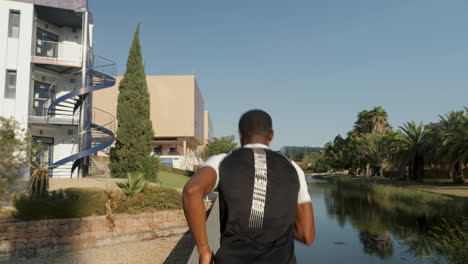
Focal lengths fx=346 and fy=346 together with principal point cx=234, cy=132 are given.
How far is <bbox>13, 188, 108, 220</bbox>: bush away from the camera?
1050cm

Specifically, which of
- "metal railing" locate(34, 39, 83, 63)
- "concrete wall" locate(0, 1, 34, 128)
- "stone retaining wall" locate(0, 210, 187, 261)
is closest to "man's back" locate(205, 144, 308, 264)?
"stone retaining wall" locate(0, 210, 187, 261)

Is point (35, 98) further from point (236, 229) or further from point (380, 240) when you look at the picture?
point (236, 229)

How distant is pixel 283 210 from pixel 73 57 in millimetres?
22252

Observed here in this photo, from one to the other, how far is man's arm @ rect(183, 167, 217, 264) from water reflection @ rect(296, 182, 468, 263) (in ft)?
28.6

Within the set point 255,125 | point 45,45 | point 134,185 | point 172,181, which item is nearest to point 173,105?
point 172,181

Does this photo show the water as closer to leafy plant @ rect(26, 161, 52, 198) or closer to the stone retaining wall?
the stone retaining wall

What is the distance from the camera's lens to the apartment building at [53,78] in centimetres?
1870

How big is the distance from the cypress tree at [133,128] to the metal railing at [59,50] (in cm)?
317

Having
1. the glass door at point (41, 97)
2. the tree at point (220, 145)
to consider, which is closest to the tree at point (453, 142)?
the tree at point (220, 145)

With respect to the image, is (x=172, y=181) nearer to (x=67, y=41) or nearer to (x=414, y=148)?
(x=67, y=41)

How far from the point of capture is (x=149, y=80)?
5088cm

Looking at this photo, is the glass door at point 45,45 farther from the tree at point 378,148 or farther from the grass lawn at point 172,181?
the tree at point 378,148

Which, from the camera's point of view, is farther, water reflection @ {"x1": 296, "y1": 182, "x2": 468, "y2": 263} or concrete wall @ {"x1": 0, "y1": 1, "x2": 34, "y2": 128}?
concrete wall @ {"x1": 0, "y1": 1, "x2": 34, "y2": 128}

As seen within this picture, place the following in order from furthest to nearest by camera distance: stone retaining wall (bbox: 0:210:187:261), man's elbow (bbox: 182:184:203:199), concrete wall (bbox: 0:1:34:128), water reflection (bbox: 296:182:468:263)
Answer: concrete wall (bbox: 0:1:34:128) < water reflection (bbox: 296:182:468:263) < stone retaining wall (bbox: 0:210:187:261) < man's elbow (bbox: 182:184:203:199)
